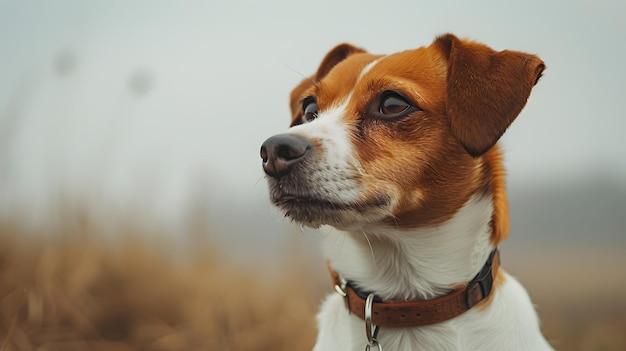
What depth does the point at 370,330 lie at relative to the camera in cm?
225

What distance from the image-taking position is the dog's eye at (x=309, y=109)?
270cm

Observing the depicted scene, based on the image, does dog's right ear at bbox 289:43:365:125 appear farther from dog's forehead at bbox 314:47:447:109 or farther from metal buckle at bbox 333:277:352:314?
metal buckle at bbox 333:277:352:314

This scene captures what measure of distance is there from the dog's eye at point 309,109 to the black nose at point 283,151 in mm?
597

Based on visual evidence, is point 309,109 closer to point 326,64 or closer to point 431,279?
point 326,64

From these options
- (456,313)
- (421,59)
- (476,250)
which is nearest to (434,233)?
(476,250)

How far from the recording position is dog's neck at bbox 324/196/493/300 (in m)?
2.42

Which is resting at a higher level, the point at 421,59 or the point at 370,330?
the point at 421,59

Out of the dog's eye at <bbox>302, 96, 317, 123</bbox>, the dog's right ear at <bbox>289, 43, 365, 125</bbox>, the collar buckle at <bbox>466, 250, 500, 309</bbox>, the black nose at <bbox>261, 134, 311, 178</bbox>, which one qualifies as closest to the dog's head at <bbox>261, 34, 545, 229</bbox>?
the black nose at <bbox>261, 134, 311, 178</bbox>

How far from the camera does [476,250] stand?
7.94 ft

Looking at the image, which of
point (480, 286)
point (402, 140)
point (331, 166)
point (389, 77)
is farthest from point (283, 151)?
point (480, 286)

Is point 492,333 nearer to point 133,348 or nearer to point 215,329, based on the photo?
point 215,329

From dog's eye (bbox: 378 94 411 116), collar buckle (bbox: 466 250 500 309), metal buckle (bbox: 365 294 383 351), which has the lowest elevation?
metal buckle (bbox: 365 294 383 351)

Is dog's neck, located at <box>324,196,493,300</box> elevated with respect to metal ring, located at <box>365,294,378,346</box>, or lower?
elevated

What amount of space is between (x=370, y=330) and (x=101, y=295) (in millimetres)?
2224
